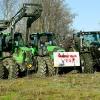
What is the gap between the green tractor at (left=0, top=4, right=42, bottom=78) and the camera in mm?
19203

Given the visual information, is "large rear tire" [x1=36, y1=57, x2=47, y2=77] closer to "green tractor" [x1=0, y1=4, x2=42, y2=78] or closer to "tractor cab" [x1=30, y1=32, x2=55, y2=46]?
"green tractor" [x1=0, y1=4, x2=42, y2=78]

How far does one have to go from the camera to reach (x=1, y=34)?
20578 millimetres

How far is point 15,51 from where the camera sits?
2039cm

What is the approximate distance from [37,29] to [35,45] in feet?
79.4

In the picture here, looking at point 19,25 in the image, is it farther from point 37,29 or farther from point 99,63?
point 99,63

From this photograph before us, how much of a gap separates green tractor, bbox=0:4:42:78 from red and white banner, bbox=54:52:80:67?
123 centimetres

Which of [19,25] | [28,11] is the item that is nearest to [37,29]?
[19,25]

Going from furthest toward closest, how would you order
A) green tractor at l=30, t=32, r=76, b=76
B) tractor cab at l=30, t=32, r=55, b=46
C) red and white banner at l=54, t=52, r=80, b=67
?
tractor cab at l=30, t=32, r=55, b=46, red and white banner at l=54, t=52, r=80, b=67, green tractor at l=30, t=32, r=76, b=76

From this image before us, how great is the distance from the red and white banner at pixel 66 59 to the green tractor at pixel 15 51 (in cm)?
123

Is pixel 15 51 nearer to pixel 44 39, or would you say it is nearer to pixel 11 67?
pixel 11 67

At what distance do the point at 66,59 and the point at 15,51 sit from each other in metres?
2.44

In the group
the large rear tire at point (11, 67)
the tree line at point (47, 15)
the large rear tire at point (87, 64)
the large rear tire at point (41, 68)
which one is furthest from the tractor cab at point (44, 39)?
the tree line at point (47, 15)

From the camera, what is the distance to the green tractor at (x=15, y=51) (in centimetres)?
1920

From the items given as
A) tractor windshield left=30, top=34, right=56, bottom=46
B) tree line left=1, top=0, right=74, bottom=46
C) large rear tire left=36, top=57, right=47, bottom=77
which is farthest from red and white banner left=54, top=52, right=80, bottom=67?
tree line left=1, top=0, right=74, bottom=46
